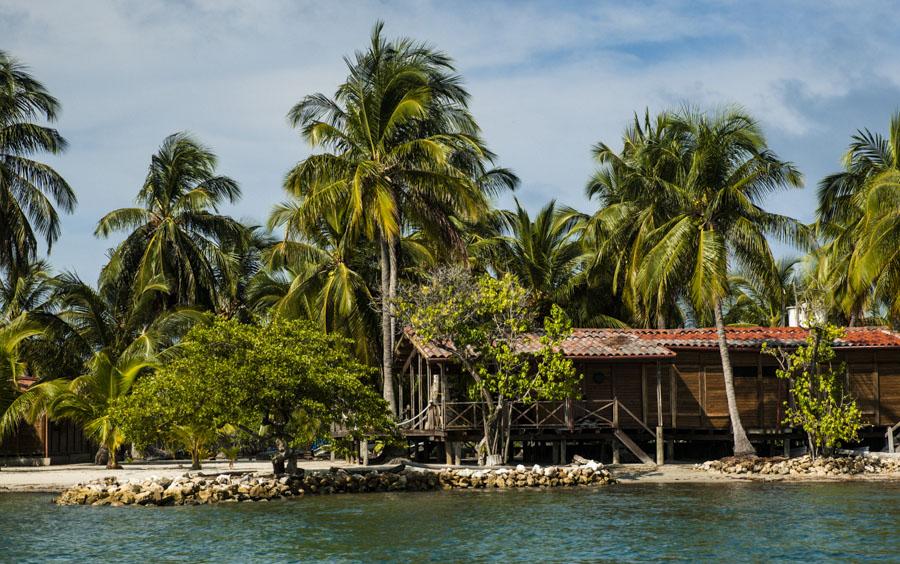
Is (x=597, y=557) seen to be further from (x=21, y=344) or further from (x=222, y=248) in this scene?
(x=222, y=248)

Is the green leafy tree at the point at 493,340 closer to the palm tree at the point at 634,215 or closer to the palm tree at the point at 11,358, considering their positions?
the palm tree at the point at 634,215

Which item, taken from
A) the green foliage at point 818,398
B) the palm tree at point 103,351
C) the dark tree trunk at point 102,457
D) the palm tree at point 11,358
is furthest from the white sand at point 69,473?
the green foliage at point 818,398

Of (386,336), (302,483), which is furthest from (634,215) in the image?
(302,483)

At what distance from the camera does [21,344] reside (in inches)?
1447

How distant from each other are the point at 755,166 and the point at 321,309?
13.8 m

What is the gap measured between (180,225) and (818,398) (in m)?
22.2

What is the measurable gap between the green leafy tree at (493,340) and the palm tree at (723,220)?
409 centimetres

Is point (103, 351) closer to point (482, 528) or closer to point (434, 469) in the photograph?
point (434, 469)

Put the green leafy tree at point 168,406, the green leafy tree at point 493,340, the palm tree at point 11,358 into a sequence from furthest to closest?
the palm tree at point 11,358 → the green leafy tree at point 493,340 → the green leafy tree at point 168,406

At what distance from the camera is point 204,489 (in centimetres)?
2639

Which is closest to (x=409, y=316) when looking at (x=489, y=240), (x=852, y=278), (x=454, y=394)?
(x=454, y=394)

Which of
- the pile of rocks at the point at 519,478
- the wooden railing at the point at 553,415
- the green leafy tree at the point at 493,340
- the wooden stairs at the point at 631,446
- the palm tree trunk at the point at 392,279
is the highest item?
the palm tree trunk at the point at 392,279

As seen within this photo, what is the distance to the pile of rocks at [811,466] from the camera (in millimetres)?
31109

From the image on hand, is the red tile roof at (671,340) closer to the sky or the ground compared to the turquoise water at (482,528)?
closer to the sky
